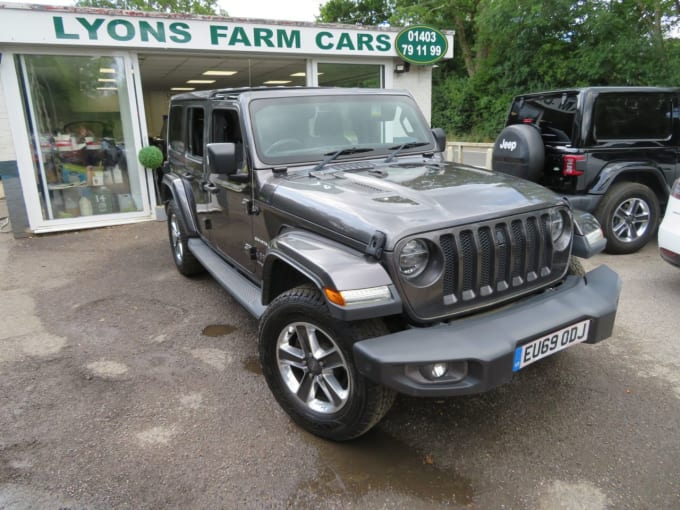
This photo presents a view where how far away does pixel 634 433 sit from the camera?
282cm

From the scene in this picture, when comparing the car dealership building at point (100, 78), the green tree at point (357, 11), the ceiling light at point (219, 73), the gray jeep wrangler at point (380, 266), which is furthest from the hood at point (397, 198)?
the green tree at point (357, 11)

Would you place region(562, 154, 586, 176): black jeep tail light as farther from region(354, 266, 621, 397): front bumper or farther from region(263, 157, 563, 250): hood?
region(354, 266, 621, 397): front bumper

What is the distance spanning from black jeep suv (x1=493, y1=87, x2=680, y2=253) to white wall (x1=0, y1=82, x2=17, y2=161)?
7427 millimetres

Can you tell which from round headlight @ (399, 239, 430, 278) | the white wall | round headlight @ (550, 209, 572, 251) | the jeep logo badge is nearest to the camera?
round headlight @ (399, 239, 430, 278)

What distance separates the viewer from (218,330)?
4.38 metres

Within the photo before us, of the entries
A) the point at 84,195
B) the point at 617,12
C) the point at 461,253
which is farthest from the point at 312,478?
the point at 617,12

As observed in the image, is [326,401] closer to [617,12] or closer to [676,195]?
[676,195]

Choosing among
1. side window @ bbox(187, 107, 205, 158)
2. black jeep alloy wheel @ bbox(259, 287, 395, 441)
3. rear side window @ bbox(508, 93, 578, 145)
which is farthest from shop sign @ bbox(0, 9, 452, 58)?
black jeep alloy wheel @ bbox(259, 287, 395, 441)

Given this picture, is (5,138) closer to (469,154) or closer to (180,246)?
(180,246)

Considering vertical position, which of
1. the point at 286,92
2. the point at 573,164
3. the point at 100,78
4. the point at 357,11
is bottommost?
the point at 573,164

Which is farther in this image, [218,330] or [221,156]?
[218,330]

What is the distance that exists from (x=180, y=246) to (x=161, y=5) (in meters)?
39.4

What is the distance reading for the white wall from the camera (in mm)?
7707

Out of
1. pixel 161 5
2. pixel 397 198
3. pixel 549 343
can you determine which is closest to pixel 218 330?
pixel 397 198
